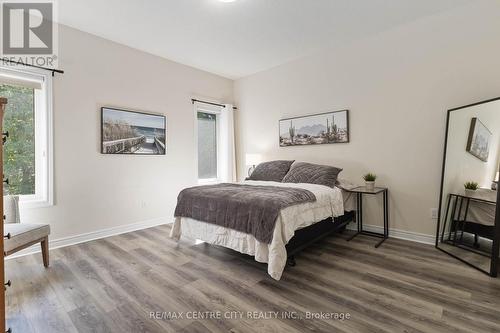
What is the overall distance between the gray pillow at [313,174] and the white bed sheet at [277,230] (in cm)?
15

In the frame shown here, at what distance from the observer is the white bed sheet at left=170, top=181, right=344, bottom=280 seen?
2044 mm

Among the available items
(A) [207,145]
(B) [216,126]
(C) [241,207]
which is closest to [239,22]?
(C) [241,207]

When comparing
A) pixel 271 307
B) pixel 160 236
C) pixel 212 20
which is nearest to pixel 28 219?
pixel 160 236

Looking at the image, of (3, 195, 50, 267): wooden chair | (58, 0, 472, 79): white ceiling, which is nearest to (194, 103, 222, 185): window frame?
(58, 0, 472, 79): white ceiling

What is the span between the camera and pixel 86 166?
3168 millimetres

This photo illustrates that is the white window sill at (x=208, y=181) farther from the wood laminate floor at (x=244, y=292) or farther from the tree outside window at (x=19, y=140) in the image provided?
the tree outside window at (x=19, y=140)

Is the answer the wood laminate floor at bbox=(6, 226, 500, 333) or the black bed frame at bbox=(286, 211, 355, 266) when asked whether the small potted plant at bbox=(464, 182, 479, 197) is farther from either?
the black bed frame at bbox=(286, 211, 355, 266)

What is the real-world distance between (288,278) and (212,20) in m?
2.95

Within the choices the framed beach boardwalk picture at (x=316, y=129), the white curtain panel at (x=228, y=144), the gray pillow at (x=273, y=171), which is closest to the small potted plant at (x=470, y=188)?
the framed beach boardwalk picture at (x=316, y=129)

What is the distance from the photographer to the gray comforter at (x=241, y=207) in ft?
6.97

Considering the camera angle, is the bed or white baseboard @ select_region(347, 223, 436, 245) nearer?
the bed

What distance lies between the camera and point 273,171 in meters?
3.77

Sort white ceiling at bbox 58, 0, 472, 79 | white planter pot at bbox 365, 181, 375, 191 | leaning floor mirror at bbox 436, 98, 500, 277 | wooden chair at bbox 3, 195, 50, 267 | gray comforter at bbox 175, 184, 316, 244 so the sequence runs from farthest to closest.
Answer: white planter pot at bbox 365, 181, 375, 191 → white ceiling at bbox 58, 0, 472, 79 → leaning floor mirror at bbox 436, 98, 500, 277 → gray comforter at bbox 175, 184, 316, 244 → wooden chair at bbox 3, 195, 50, 267

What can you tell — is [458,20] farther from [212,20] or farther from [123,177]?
[123,177]
